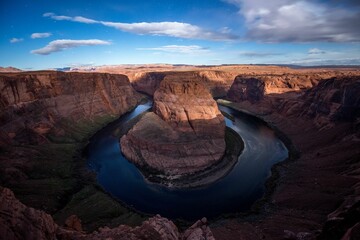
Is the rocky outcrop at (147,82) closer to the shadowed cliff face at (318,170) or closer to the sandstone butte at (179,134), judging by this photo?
the shadowed cliff face at (318,170)

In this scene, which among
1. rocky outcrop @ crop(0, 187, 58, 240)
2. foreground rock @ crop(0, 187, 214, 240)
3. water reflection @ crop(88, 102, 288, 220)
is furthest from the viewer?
water reflection @ crop(88, 102, 288, 220)

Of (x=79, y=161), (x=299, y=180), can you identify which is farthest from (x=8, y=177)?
(x=299, y=180)

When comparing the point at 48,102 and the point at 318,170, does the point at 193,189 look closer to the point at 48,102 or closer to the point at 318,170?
the point at 318,170

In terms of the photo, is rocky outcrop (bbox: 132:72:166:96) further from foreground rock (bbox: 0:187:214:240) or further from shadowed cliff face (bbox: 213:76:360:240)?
foreground rock (bbox: 0:187:214:240)

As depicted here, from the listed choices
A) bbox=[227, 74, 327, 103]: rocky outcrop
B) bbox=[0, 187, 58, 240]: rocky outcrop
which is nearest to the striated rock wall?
bbox=[227, 74, 327, 103]: rocky outcrop

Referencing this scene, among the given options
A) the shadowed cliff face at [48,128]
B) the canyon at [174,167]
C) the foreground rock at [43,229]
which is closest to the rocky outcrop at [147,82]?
the canyon at [174,167]

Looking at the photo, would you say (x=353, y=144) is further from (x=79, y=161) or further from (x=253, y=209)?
(x=79, y=161)
